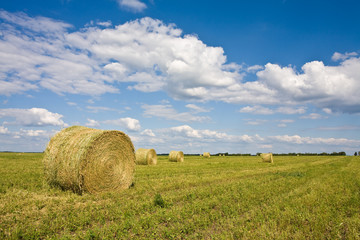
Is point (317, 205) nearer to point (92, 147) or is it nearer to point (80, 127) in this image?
point (92, 147)

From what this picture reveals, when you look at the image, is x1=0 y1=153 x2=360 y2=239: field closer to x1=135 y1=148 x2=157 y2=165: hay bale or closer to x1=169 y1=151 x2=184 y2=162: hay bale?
x1=135 y1=148 x2=157 y2=165: hay bale

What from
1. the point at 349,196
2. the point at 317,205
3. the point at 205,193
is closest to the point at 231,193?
the point at 205,193

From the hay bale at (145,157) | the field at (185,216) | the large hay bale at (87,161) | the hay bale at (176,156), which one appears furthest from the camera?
the hay bale at (176,156)

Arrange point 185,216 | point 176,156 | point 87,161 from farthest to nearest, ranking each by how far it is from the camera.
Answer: point 176,156, point 87,161, point 185,216

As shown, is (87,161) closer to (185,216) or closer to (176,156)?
(185,216)

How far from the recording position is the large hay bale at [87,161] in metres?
9.05

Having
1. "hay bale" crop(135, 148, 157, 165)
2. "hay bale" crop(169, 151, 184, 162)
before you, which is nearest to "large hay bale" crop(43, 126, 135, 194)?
"hay bale" crop(135, 148, 157, 165)

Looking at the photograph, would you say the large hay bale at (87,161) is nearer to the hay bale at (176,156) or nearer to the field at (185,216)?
the field at (185,216)

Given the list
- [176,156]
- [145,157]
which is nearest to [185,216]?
[145,157]

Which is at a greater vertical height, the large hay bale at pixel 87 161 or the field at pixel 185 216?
the large hay bale at pixel 87 161

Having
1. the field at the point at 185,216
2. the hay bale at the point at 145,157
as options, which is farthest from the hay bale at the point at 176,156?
the field at the point at 185,216

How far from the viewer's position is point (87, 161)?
9.24 m

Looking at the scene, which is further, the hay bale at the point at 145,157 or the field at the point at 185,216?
the hay bale at the point at 145,157

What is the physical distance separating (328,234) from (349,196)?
3943 mm
